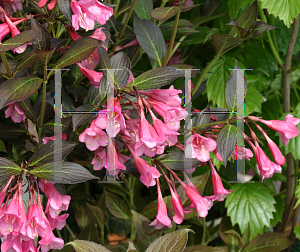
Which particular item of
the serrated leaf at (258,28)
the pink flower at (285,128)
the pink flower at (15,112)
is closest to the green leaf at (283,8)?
the serrated leaf at (258,28)

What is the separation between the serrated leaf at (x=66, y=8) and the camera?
371 millimetres

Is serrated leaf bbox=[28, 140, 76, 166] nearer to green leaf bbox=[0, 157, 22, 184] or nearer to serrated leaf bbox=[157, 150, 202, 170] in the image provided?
green leaf bbox=[0, 157, 22, 184]

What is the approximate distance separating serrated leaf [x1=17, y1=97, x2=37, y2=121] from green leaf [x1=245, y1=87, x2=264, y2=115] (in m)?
0.47

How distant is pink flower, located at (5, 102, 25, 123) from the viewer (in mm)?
476

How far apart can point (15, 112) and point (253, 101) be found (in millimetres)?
506

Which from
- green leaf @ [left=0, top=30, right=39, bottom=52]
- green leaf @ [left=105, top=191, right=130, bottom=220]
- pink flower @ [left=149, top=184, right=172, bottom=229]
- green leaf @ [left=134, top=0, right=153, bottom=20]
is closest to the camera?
green leaf @ [left=0, top=30, right=39, bottom=52]

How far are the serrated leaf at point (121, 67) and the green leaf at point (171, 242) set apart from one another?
0.72 feet

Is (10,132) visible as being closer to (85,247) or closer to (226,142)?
(85,247)

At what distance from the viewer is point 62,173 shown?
15.8 inches

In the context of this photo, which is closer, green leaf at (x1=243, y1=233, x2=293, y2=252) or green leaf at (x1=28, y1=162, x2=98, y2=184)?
green leaf at (x1=28, y1=162, x2=98, y2=184)

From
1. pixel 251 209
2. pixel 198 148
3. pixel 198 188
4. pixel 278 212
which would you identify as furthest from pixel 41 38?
pixel 278 212

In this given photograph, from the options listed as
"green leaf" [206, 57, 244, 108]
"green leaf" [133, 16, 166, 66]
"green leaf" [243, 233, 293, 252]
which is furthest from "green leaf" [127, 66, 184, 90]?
"green leaf" [243, 233, 293, 252]

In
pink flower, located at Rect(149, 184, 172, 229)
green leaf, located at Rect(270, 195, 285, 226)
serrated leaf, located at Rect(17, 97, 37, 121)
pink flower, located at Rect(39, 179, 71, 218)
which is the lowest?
green leaf, located at Rect(270, 195, 285, 226)

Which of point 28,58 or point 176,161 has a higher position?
point 28,58
